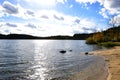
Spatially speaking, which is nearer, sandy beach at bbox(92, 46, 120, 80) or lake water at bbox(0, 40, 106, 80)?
sandy beach at bbox(92, 46, 120, 80)

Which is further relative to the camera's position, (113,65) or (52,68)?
(52,68)

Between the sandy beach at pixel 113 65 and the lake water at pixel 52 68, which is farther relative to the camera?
the lake water at pixel 52 68

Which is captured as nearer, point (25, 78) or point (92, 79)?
point (92, 79)

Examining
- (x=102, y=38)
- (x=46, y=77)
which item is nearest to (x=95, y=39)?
(x=102, y=38)

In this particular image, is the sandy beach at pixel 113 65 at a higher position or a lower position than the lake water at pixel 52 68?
higher

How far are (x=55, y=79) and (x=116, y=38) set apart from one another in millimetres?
119494

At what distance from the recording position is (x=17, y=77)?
1125 inches

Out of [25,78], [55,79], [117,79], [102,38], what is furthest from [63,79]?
[102,38]

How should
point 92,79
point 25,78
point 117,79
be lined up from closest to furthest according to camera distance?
point 117,79
point 92,79
point 25,78

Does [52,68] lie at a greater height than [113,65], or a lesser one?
lesser

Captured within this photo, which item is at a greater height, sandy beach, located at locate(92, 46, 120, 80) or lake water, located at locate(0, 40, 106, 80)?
sandy beach, located at locate(92, 46, 120, 80)

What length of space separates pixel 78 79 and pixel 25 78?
7743 mm

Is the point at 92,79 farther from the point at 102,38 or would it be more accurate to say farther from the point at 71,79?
the point at 102,38

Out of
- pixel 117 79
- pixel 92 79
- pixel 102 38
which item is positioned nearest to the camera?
pixel 117 79
